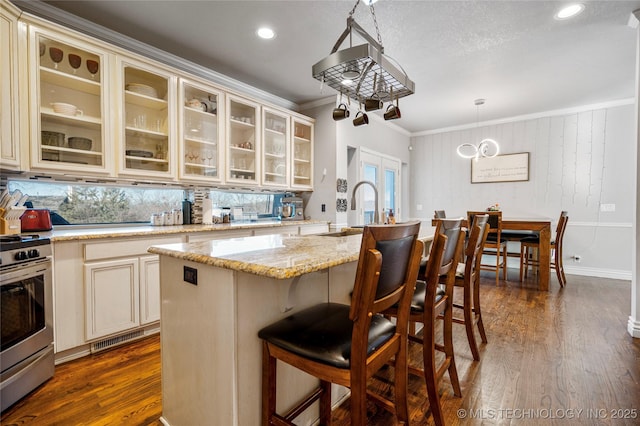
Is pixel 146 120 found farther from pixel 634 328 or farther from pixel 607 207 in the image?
pixel 607 207

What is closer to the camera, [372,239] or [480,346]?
[372,239]

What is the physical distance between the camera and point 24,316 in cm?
177

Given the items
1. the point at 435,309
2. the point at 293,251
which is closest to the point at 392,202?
the point at 435,309

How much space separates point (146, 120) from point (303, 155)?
7.03 feet

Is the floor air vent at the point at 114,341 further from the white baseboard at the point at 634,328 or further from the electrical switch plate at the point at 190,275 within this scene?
the white baseboard at the point at 634,328

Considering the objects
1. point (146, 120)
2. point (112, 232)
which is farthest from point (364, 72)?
point (146, 120)

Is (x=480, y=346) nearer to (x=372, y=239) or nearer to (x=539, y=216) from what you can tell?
(x=372, y=239)

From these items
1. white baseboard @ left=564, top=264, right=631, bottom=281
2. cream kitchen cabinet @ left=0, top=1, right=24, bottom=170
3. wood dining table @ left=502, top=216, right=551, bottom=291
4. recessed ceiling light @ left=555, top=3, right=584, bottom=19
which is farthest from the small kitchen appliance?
white baseboard @ left=564, top=264, right=631, bottom=281

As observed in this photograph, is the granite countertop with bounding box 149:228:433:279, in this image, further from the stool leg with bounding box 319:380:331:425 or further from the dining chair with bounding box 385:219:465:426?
the stool leg with bounding box 319:380:331:425

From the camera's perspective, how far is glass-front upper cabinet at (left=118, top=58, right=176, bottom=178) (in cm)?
266

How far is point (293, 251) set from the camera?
4.34ft

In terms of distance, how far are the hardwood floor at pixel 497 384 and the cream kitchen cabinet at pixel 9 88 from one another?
1.49 m

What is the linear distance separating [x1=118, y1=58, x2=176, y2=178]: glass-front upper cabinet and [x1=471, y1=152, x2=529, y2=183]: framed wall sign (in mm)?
5021

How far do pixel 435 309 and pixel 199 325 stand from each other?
45.2 inches
